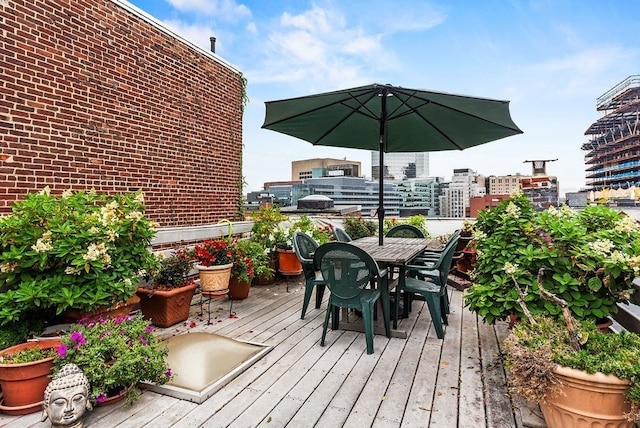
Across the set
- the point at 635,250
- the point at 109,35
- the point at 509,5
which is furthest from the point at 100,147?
the point at 509,5

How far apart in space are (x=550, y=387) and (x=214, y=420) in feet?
5.58

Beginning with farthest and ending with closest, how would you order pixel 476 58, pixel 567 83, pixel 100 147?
pixel 567 83 < pixel 476 58 < pixel 100 147

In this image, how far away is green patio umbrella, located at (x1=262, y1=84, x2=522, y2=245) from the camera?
129 inches

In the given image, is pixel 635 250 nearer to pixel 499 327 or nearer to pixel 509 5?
pixel 499 327

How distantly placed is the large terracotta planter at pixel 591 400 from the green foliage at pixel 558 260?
66 cm

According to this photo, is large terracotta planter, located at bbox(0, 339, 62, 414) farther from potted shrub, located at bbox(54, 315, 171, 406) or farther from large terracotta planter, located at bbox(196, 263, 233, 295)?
large terracotta planter, located at bbox(196, 263, 233, 295)

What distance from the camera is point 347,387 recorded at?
220 centimetres

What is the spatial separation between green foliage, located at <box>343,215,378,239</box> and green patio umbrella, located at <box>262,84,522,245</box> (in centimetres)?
250

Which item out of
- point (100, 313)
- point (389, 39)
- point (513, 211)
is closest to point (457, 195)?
point (389, 39)

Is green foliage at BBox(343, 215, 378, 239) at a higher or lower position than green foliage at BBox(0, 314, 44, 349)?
higher

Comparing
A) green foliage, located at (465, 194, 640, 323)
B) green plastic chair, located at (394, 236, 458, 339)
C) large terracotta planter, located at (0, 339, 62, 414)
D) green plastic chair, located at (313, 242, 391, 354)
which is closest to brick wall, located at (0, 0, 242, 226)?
large terracotta planter, located at (0, 339, 62, 414)

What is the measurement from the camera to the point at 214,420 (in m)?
1.86

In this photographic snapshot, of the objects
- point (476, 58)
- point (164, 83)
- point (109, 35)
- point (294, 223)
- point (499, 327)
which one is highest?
point (476, 58)

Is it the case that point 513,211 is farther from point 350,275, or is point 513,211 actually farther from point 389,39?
point 389,39
